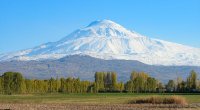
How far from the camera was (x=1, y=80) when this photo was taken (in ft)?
431

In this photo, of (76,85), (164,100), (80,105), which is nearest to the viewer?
(80,105)

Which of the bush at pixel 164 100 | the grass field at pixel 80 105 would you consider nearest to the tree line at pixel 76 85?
the grass field at pixel 80 105

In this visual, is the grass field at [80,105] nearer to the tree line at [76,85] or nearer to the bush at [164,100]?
the bush at [164,100]

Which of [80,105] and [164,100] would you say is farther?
[164,100]

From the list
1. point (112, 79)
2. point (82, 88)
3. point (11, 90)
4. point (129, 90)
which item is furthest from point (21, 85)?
point (112, 79)

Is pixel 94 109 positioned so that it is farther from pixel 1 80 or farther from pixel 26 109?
pixel 1 80

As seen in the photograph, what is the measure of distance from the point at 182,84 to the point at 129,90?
15.9 m

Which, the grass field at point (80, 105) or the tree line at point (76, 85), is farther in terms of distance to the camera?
the tree line at point (76, 85)

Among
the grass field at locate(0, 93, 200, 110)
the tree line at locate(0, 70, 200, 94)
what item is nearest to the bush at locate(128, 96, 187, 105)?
the grass field at locate(0, 93, 200, 110)

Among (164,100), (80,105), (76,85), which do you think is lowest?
(80,105)

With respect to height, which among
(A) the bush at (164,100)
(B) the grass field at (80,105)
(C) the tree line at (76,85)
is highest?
(C) the tree line at (76,85)

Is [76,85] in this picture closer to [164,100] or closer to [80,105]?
[164,100]

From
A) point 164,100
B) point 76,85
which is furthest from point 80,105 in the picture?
point 76,85

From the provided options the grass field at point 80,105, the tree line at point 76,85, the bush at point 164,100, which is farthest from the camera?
the tree line at point 76,85
